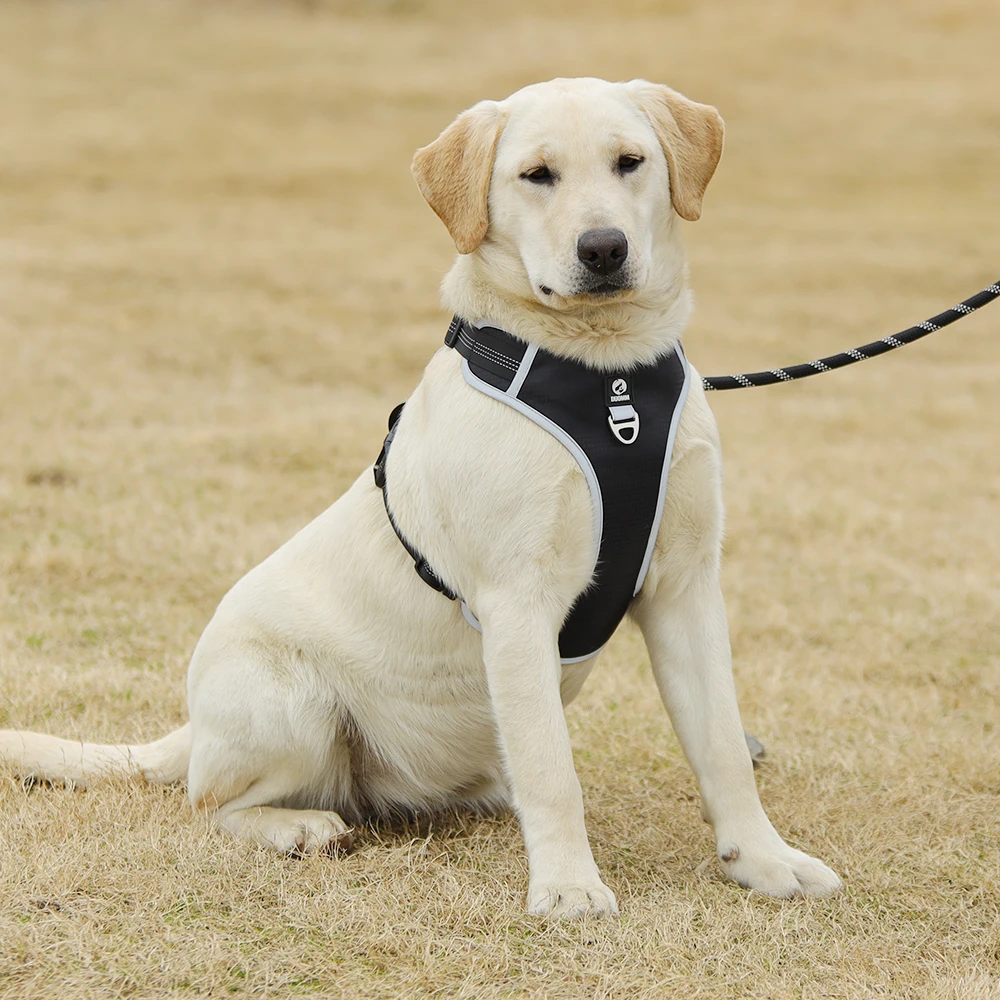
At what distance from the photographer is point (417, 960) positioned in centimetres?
271

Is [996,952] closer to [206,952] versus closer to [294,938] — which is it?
[294,938]

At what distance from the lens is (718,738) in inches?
122

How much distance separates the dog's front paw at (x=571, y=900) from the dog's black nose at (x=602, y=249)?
139 cm

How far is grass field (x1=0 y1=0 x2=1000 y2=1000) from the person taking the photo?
9.14ft

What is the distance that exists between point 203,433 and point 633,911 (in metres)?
A: 6.13

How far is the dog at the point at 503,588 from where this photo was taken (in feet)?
9.53

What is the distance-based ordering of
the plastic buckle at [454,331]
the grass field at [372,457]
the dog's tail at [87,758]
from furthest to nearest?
the dog's tail at [87,758] < the plastic buckle at [454,331] < the grass field at [372,457]

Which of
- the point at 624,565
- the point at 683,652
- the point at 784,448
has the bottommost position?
the point at 784,448

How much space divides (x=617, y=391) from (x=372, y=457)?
17.1 feet

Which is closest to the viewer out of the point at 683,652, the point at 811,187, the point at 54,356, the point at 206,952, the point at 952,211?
the point at 206,952

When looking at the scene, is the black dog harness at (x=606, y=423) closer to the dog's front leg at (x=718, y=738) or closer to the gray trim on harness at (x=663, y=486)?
the gray trim on harness at (x=663, y=486)

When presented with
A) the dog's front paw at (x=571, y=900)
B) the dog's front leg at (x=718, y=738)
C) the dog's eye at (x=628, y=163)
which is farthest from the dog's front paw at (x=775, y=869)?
the dog's eye at (x=628, y=163)

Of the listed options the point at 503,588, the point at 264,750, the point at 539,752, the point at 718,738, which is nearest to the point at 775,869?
the point at 718,738

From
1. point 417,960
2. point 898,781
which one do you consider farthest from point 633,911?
point 898,781
